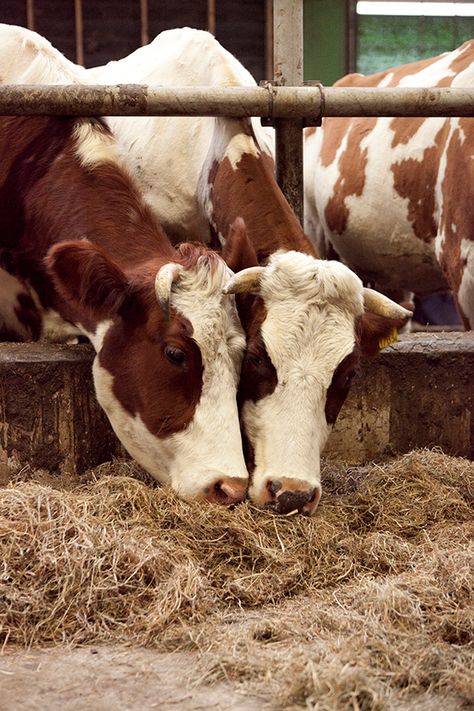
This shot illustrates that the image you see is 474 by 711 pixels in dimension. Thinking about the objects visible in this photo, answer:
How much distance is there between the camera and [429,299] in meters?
12.1

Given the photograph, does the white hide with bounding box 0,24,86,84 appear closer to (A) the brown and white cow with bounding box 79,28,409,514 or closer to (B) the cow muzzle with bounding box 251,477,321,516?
(A) the brown and white cow with bounding box 79,28,409,514

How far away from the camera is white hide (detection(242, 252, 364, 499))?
3199 millimetres

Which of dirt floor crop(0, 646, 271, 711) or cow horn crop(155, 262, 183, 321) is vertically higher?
cow horn crop(155, 262, 183, 321)

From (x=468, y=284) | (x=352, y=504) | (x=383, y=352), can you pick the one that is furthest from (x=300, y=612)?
(x=468, y=284)

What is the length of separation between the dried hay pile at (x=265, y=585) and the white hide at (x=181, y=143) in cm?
174

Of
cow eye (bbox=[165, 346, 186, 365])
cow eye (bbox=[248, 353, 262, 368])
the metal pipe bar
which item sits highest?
the metal pipe bar

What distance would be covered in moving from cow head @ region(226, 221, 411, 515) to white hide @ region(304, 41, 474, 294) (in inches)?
97.4

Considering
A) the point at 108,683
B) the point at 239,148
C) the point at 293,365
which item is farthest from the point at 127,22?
the point at 108,683

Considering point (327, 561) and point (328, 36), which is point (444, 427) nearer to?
point (327, 561)

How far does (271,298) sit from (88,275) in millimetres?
646

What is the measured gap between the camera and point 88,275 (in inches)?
137

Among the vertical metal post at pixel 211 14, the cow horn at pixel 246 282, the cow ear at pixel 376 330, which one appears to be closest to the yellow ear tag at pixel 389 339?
the cow ear at pixel 376 330

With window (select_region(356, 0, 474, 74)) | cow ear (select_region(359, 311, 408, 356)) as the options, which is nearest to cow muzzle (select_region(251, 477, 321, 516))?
cow ear (select_region(359, 311, 408, 356))

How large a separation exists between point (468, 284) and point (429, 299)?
23.2 ft
